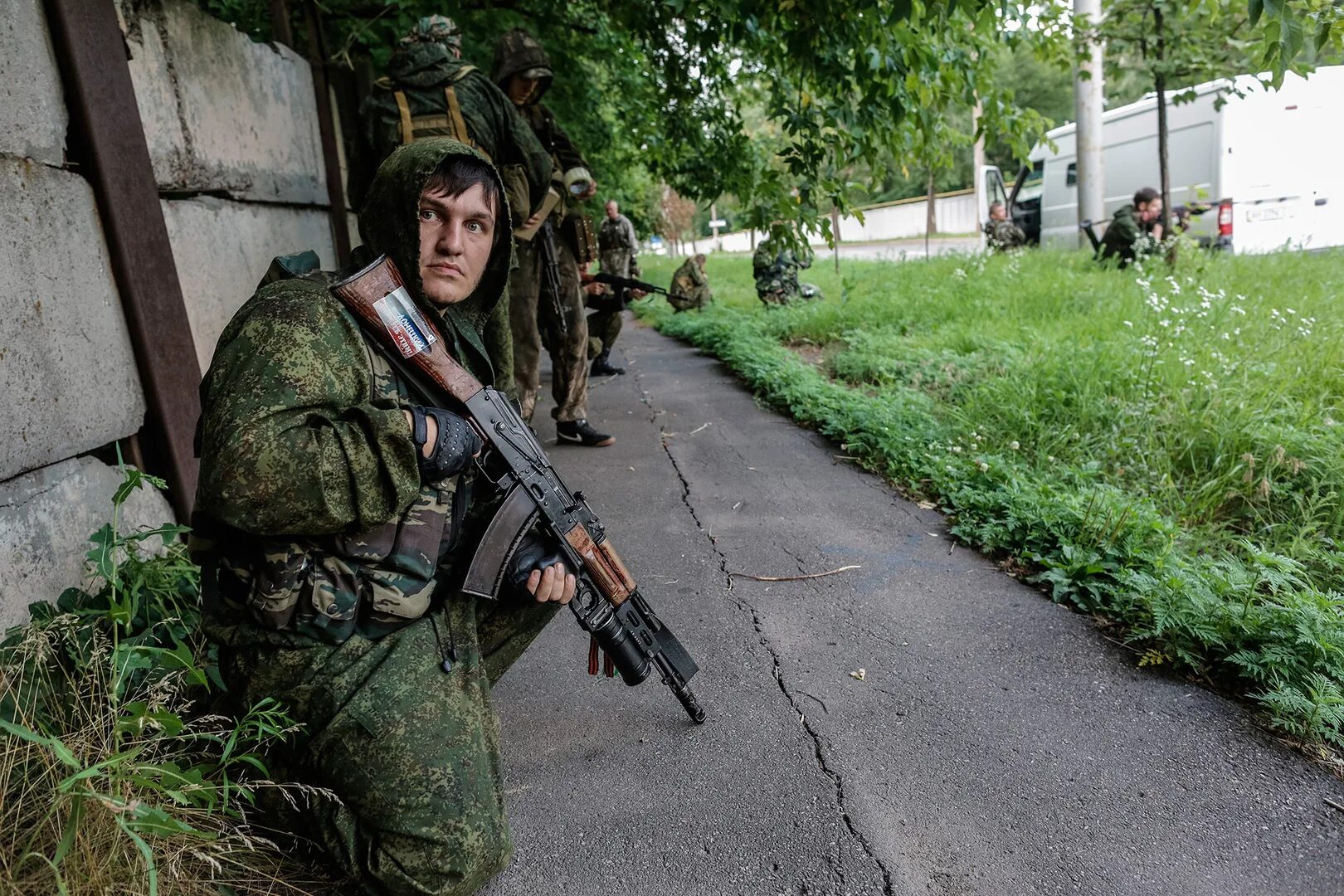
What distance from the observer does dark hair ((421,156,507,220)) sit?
6.17 feet

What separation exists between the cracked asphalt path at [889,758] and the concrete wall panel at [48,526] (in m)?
1.22

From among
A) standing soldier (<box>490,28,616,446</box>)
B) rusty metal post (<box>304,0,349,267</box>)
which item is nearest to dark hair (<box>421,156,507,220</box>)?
standing soldier (<box>490,28,616,446</box>)

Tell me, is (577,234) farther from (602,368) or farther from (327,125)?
(602,368)

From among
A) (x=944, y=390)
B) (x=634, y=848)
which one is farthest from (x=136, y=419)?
(x=944, y=390)

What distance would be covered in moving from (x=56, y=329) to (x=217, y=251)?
41.3 inches

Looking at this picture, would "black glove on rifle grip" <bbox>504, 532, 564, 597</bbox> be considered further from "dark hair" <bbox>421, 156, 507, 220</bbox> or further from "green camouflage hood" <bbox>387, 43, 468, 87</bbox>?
"green camouflage hood" <bbox>387, 43, 468, 87</bbox>

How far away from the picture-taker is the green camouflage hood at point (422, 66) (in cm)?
362

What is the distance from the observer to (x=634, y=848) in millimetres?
1847

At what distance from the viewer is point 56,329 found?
2184 millimetres

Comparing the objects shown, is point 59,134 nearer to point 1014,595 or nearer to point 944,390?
point 1014,595

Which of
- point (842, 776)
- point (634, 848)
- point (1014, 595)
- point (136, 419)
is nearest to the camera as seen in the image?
point (634, 848)

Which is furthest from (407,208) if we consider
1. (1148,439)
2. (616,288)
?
(616,288)

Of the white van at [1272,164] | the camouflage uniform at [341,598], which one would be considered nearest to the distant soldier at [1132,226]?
the white van at [1272,164]

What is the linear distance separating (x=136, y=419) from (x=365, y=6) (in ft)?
10.8
